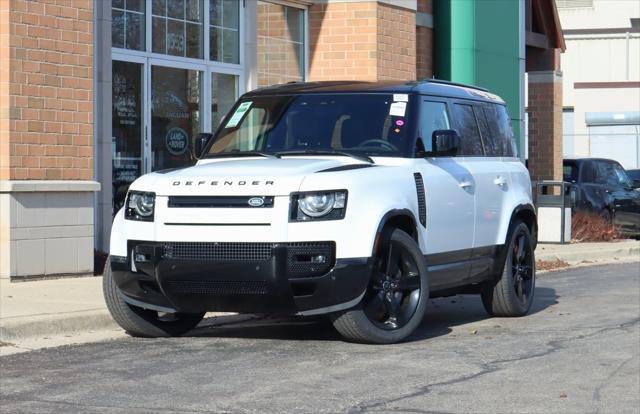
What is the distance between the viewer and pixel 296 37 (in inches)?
789

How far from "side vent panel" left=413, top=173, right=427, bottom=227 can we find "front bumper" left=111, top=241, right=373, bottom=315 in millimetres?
1041

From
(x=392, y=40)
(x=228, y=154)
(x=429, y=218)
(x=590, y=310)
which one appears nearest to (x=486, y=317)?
(x=590, y=310)

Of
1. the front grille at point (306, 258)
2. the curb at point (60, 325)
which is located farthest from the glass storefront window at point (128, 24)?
the front grille at point (306, 258)

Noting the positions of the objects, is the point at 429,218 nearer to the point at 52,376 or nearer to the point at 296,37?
the point at 52,376

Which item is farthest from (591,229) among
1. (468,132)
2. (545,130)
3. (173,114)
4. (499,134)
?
(468,132)

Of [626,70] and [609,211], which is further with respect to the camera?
[626,70]

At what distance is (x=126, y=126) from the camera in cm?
1620

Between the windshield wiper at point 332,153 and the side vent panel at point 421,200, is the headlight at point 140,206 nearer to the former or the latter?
the windshield wiper at point 332,153

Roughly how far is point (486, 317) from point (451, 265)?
4.81 feet

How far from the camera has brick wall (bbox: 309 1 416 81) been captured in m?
19.7

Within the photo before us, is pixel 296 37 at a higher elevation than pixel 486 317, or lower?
higher

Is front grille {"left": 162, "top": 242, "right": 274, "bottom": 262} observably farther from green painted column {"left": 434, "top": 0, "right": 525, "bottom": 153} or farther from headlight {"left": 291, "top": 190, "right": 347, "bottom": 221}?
green painted column {"left": 434, "top": 0, "right": 525, "bottom": 153}

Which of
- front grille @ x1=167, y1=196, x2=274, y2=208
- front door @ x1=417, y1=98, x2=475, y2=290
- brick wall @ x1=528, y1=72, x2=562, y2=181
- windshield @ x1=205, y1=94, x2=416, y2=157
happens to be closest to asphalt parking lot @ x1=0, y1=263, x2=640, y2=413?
front door @ x1=417, y1=98, x2=475, y2=290

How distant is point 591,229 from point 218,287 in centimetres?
1501
